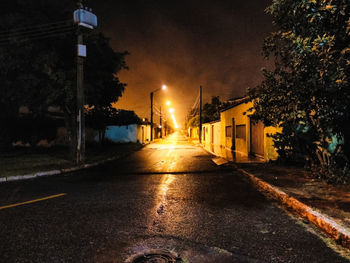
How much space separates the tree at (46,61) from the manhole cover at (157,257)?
1121 centimetres

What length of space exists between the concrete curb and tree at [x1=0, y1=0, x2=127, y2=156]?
10.7m

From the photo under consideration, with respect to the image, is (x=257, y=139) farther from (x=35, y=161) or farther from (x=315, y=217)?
(x=35, y=161)

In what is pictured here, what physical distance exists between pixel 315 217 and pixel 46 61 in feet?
43.5

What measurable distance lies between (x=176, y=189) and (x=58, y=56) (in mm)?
10638

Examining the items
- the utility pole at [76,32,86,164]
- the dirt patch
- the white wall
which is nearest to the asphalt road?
the dirt patch

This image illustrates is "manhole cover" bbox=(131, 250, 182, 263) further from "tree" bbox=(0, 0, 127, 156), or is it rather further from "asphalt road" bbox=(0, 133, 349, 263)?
"tree" bbox=(0, 0, 127, 156)

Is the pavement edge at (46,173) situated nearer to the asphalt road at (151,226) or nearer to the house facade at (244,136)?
the asphalt road at (151,226)

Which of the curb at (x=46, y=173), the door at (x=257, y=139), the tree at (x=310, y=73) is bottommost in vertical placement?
the curb at (x=46, y=173)

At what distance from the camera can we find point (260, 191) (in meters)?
6.86

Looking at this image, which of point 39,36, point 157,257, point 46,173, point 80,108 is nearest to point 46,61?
point 39,36

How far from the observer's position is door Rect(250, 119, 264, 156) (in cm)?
1439

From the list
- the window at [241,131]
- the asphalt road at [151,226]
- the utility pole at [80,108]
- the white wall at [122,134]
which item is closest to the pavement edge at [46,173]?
the utility pole at [80,108]

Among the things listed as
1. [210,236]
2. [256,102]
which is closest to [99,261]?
[210,236]

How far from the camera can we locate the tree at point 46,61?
12906 millimetres
